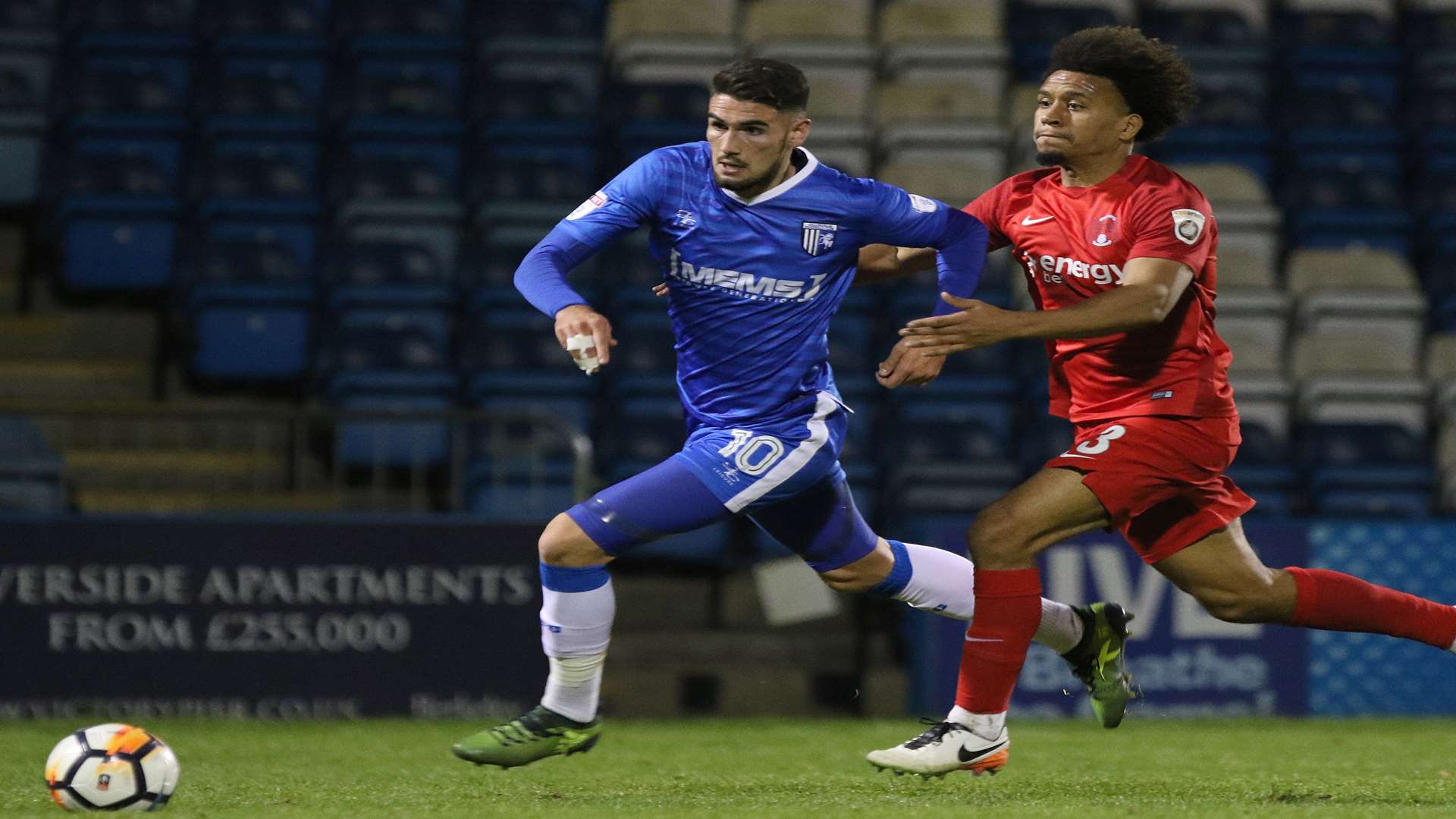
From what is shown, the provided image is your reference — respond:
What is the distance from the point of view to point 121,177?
10992 mm

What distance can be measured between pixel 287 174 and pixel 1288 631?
625cm

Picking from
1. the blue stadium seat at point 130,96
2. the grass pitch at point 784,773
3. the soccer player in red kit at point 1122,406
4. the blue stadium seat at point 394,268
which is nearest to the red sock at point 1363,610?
the soccer player in red kit at point 1122,406

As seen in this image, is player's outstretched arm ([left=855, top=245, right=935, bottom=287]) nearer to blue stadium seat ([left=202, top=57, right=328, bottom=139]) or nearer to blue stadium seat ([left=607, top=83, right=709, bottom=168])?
blue stadium seat ([left=607, top=83, right=709, bottom=168])

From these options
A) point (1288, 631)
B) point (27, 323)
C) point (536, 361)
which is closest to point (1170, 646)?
point (1288, 631)

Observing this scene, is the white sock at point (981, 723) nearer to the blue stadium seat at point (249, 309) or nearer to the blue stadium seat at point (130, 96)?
the blue stadium seat at point (249, 309)

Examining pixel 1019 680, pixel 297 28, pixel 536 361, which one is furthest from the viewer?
pixel 297 28

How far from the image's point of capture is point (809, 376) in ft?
17.4

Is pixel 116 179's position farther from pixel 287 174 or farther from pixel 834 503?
pixel 834 503

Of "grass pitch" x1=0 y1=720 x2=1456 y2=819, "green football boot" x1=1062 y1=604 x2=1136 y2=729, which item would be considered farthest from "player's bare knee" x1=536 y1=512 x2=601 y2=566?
"green football boot" x1=1062 y1=604 x2=1136 y2=729

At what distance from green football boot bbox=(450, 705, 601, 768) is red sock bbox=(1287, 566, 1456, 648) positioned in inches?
80.3

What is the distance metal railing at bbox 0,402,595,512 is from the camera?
928 cm

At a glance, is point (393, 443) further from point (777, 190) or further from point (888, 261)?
point (777, 190)

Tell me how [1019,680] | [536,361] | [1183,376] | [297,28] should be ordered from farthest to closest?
[297,28], [536,361], [1019,680], [1183,376]

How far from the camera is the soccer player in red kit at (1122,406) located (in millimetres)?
4980
